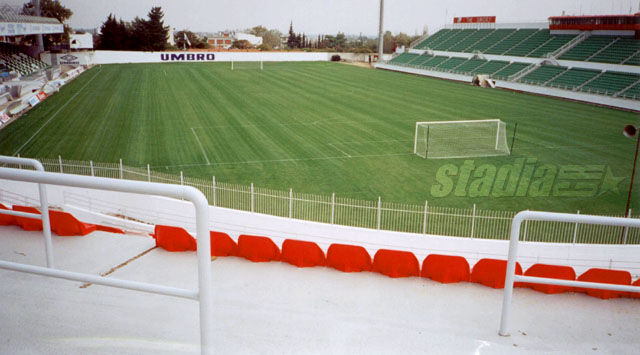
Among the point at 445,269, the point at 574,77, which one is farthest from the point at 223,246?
the point at 574,77

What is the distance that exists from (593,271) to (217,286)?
14.6 ft

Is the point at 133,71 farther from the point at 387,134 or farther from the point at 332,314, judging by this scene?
the point at 332,314

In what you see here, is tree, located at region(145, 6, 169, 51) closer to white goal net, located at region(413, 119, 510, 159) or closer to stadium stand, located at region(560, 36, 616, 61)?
stadium stand, located at region(560, 36, 616, 61)

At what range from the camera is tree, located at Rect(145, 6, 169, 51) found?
83850mm

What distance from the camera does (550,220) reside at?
3.38 m

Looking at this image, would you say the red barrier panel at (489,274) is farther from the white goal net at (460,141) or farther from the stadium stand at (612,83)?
the stadium stand at (612,83)

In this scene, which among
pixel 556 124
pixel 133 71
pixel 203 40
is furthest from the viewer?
pixel 203 40

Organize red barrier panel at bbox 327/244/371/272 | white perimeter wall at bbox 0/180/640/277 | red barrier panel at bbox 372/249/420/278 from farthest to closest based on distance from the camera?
white perimeter wall at bbox 0/180/640/277 → red barrier panel at bbox 327/244/371/272 → red barrier panel at bbox 372/249/420/278

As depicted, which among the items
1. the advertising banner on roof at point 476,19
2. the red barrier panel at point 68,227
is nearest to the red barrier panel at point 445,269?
the red barrier panel at point 68,227

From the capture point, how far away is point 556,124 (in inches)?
1254

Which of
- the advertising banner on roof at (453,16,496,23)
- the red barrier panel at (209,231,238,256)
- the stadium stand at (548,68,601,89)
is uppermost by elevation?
the advertising banner on roof at (453,16,496,23)

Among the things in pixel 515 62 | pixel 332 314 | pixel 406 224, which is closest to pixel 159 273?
pixel 332 314

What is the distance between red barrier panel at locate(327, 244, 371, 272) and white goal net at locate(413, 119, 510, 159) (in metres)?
18.0

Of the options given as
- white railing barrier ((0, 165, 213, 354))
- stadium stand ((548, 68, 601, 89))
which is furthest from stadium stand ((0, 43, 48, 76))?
white railing barrier ((0, 165, 213, 354))
